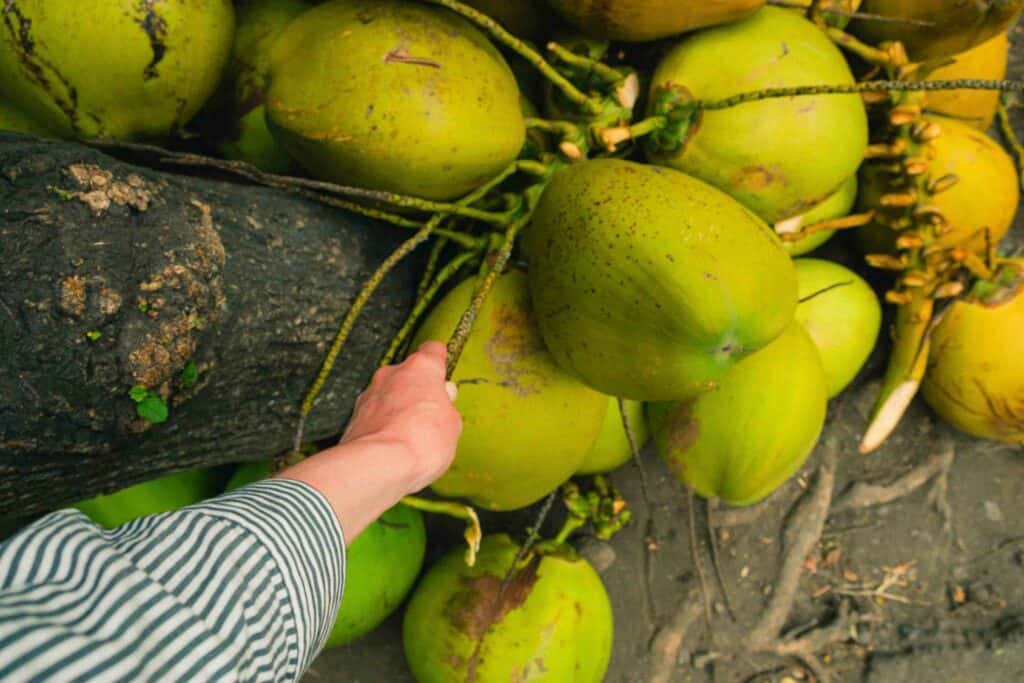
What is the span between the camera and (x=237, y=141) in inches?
50.7

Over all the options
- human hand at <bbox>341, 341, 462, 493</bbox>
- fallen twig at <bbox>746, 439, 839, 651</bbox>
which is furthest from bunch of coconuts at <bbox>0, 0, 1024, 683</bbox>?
fallen twig at <bbox>746, 439, 839, 651</bbox>

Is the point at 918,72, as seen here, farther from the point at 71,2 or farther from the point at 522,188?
the point at 71,2

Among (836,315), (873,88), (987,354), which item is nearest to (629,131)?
(873,88)

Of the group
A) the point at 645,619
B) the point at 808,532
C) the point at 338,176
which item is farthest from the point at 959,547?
the point at 338,176

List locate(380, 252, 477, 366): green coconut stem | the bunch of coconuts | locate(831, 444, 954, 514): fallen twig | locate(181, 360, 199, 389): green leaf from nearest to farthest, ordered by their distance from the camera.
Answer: locate(181, 360, 199, 389): green leaf, the bunch of coconuts, locate(380, 252, 477, 366): green coconut stem, locate(831, 444, 954, 514): fallen twig

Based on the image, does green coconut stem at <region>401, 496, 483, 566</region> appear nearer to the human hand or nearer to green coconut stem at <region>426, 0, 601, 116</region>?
the human hand

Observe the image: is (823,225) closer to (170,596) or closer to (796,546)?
(796,546)

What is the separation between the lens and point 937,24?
137 cm

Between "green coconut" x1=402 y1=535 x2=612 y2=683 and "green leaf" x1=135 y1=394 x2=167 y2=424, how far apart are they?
82cm

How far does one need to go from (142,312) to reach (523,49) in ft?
1.99

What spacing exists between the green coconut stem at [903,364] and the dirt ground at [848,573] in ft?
0.58

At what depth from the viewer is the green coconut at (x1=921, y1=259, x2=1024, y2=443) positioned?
1.62 meters

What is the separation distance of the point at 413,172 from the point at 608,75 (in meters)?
0.40

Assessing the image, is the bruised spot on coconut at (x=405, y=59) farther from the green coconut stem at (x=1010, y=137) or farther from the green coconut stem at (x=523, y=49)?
the green coconut stem at (x=1010, y=137)
